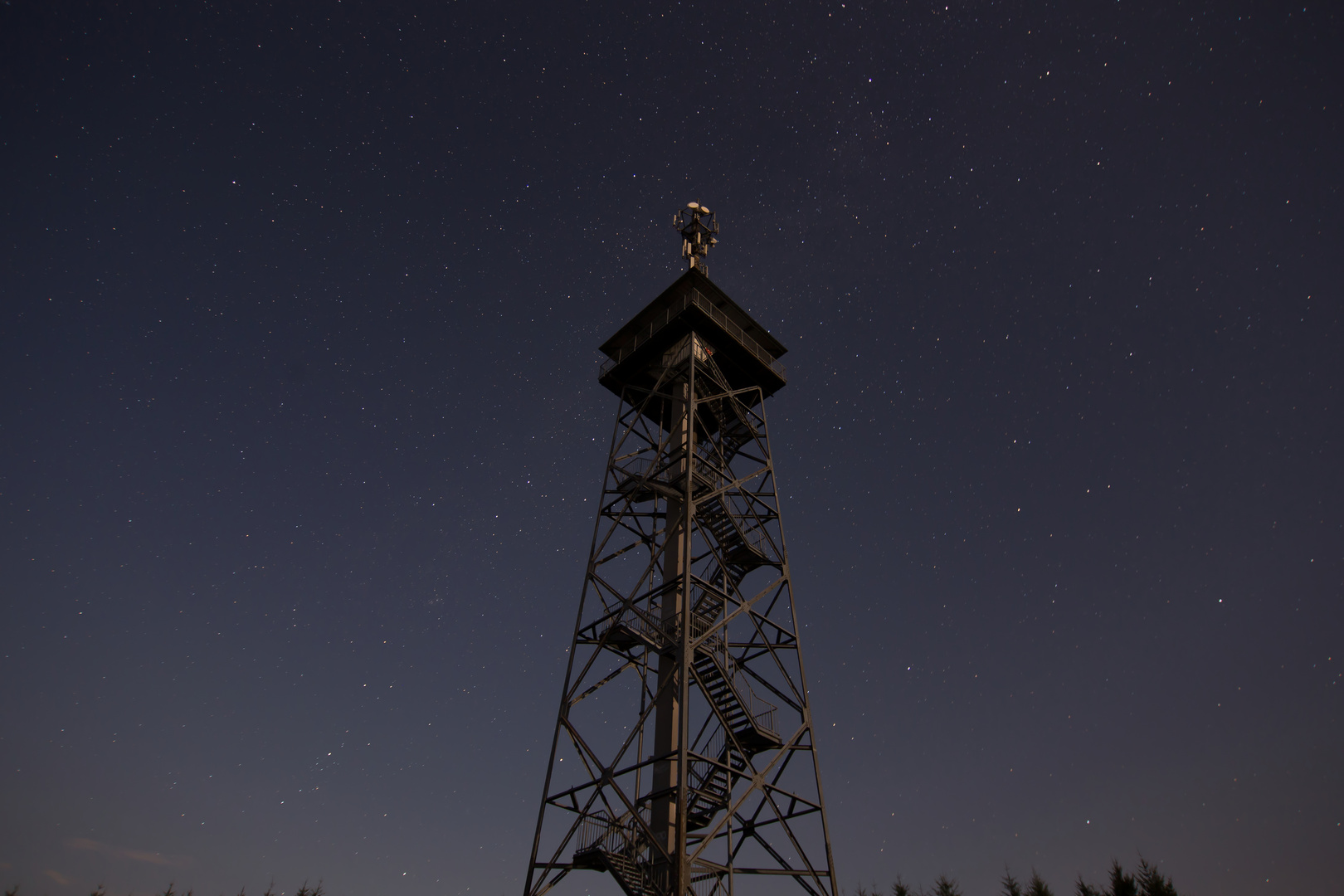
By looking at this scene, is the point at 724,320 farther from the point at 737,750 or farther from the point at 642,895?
the point at 642,895

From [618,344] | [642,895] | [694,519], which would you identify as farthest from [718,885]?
[618,344]

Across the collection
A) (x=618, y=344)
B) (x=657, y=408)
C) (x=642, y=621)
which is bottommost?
(x=642, y=621)

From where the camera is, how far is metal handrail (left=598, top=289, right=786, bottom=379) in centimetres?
2598

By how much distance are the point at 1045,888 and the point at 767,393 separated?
89.2ft

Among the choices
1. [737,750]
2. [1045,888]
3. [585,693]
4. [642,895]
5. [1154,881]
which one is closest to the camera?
[642,895]

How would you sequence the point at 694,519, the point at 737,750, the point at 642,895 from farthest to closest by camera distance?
the point at 694,519 → the point at 737,750 → the point at 642,895

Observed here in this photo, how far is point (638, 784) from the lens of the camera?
20406mm

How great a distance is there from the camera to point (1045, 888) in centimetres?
3641

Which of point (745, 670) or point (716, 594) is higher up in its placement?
point (716, 594)

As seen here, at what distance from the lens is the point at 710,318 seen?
2542cm

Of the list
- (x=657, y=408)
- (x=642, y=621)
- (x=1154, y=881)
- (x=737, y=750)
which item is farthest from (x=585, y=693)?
(x=1154, y=881)

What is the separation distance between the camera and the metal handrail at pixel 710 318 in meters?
26.0

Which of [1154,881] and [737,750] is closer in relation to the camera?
[737,750]

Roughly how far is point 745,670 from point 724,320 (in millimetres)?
11272
